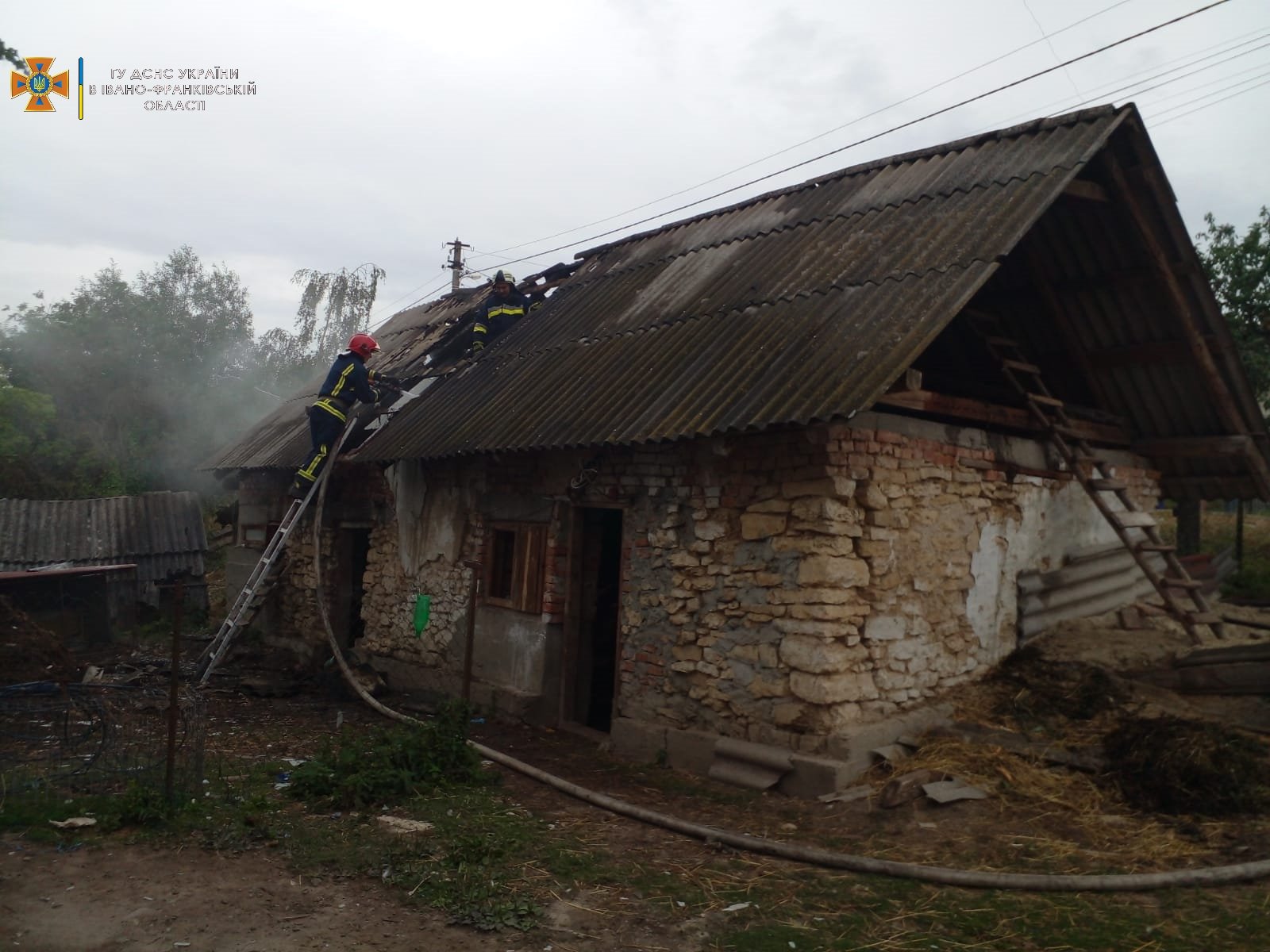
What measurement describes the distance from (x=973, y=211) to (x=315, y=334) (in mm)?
26003

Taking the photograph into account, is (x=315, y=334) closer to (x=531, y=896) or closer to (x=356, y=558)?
(x=356, y=558)

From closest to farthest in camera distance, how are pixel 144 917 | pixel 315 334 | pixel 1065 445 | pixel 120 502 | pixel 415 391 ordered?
1. pixel 144 917
2. pixel 1065 445
3. pixel 415 391
4. pixel 120 502
5. pixel 315 334

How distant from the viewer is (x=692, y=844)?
557 cm

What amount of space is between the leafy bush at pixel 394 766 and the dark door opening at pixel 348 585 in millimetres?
5217

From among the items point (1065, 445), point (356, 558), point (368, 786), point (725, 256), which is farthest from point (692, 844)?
point (356, 558)

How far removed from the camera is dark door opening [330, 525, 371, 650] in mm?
12164

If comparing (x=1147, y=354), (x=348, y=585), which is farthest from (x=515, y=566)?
(x=1147, y=354)

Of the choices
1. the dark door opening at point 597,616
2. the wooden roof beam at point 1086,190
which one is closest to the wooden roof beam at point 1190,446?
the wooden roof beam at point 1086,190

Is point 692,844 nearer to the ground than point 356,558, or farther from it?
nearer to the ground

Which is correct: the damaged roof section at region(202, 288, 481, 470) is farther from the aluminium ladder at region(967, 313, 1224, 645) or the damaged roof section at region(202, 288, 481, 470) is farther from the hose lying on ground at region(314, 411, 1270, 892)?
the hose lying on ground at region(314, 411, 1270, 892)

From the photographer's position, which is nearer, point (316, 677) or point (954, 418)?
point (954, 418)

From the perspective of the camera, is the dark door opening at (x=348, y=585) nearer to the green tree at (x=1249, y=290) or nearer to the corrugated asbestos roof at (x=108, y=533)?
the corrugated asbestos roof at (x=108, y=533)

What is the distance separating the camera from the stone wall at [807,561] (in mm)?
6422

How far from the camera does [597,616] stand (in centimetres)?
935
